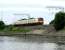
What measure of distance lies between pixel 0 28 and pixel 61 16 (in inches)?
1225

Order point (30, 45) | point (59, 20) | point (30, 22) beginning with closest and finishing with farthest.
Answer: point (30, 45), point (59, 20), point (30, 22)

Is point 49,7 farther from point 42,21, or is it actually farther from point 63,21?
point 42,21

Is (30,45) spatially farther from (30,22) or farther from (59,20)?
(30,22)

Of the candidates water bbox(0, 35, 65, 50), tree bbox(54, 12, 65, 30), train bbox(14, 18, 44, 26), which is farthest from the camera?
train bbox(14, 18, 44, 26)


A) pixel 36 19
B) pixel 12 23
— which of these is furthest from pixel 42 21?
pixel 12 23

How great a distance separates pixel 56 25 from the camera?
65.5m

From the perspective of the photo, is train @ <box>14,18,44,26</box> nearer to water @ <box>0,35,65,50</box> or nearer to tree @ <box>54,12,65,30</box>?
tree @ <box>54,12,65,30</box>

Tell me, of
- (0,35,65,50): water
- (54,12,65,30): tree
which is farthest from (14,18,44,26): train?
(0,35,65,50): water

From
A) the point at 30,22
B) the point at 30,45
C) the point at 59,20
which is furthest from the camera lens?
the point at 30,22

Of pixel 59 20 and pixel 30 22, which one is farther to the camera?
pixel 30 22

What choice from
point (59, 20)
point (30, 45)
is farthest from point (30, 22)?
point (30, 45)

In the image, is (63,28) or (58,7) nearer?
(63,28)

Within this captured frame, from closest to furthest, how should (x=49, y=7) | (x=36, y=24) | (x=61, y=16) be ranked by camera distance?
(x=61, y=16), (x=49, y=7), (x=36, y=24)

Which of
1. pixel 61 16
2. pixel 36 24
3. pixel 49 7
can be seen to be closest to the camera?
pixel 61 16
